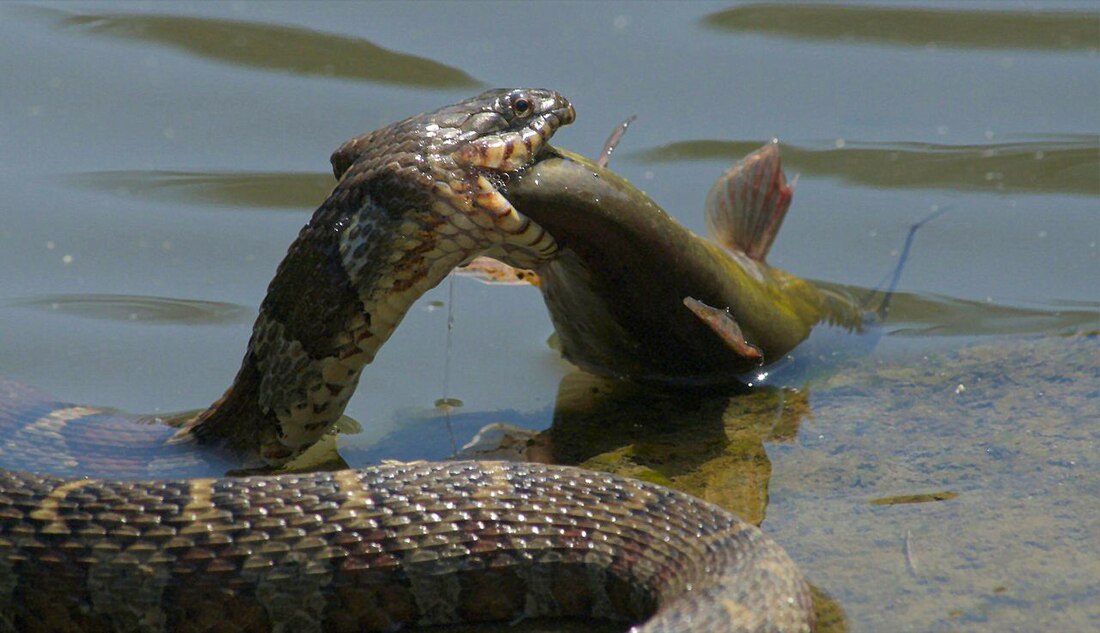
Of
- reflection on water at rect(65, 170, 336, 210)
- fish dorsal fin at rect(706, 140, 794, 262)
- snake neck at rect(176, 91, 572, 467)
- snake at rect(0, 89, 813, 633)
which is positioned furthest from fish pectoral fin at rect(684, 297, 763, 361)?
reflection on water at rect(65, 170, 336, 210)

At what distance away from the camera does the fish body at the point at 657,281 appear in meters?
5.64

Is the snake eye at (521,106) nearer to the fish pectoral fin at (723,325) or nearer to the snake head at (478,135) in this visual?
the snake head at (478,135)

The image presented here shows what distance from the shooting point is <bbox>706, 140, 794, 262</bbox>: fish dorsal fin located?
6.71 m

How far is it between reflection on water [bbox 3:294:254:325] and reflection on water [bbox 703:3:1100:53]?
3.90 meters

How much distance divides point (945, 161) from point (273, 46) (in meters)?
4.05

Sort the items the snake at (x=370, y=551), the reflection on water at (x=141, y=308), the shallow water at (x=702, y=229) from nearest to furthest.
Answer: the snake at (x=370, y=551) < the shallow water at (x=702, y=229) < the reflection on water at (x=141, y=308)

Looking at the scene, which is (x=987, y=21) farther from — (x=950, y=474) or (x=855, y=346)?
(x=950, y=474)

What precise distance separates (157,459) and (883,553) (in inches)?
106

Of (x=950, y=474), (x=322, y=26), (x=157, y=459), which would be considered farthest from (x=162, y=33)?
(x=950, y=474)

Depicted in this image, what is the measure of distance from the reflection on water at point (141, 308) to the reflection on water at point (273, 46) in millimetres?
A: 2407

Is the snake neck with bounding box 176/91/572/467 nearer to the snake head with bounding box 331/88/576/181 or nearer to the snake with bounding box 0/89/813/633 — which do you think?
the snake head with bounding box 331/88/576/181

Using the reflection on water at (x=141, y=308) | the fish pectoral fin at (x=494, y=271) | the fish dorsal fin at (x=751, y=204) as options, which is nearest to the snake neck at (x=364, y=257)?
the fish pectoral fin at (x=494, y=271)

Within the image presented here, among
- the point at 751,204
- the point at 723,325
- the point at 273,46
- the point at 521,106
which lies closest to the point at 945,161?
the point at 751,204

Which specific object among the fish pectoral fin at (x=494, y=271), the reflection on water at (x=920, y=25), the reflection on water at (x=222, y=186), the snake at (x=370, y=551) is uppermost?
the reflection on water at (x=920, y=25)
